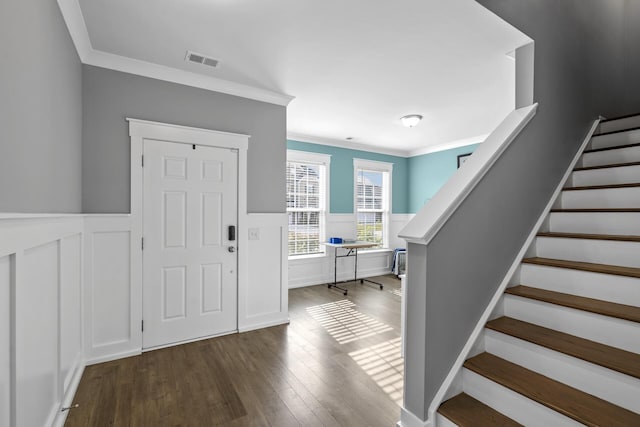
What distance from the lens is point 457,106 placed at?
12.7 feet

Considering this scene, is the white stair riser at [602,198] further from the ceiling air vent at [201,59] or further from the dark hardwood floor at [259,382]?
the ceiling air vent at [201,59]

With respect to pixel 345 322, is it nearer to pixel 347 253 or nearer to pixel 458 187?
pixel 347 253

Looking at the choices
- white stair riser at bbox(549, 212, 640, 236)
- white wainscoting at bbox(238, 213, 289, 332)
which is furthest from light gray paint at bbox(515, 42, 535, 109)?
white wainscoting at bbox(238, 213, 289, 332)

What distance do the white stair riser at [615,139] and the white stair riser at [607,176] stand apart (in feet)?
1.73

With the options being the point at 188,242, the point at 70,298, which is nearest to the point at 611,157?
the point at 188,242

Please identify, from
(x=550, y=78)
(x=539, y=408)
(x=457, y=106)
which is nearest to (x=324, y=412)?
(x=539, y=408)

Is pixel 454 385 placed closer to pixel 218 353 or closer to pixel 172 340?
pixel 218 353

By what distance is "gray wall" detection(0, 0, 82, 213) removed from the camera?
1.18m

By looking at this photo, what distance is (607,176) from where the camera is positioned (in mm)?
2225

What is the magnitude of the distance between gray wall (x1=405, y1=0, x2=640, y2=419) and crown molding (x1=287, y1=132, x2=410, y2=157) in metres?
3.60

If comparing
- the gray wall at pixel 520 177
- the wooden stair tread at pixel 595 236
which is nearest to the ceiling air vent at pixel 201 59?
the gray wall at pixel 520 177

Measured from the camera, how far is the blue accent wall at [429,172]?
5891 millimetres

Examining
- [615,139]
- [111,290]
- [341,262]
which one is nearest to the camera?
[615,139]

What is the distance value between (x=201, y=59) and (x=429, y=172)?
5017mm
